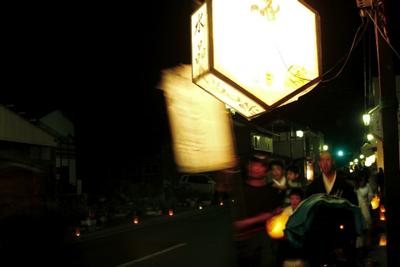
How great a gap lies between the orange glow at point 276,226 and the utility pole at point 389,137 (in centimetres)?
164

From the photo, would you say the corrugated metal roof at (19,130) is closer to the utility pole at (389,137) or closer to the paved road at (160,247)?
the paved road at (160,247)

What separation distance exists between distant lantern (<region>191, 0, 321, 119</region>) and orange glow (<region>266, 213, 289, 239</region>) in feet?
6.45

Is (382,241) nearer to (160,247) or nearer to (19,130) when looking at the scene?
(160,247)

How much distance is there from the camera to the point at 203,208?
26078 mm

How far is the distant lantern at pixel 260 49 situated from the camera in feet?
13.2

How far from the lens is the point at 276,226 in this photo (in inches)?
231

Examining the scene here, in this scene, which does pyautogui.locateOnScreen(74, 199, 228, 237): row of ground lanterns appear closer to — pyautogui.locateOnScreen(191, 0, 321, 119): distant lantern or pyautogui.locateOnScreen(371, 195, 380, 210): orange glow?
pyautogui.locateOnScreen(371, 195, 380, 210): orange glow

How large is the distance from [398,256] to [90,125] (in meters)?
24.0

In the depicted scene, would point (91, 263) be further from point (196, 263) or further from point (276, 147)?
point (276, 147)

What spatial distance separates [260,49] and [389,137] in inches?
133

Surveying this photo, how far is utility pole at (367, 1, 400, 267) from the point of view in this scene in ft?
21.6

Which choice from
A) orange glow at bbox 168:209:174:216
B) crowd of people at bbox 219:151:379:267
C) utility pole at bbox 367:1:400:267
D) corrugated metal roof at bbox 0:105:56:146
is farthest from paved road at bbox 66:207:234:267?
corrugated metal roof at bbox 0:105:56:146

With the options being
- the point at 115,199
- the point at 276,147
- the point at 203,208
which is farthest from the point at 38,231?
the point at 276,147

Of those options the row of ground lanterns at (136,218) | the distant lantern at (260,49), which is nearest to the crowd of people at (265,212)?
the distant lantern at (260,49)
